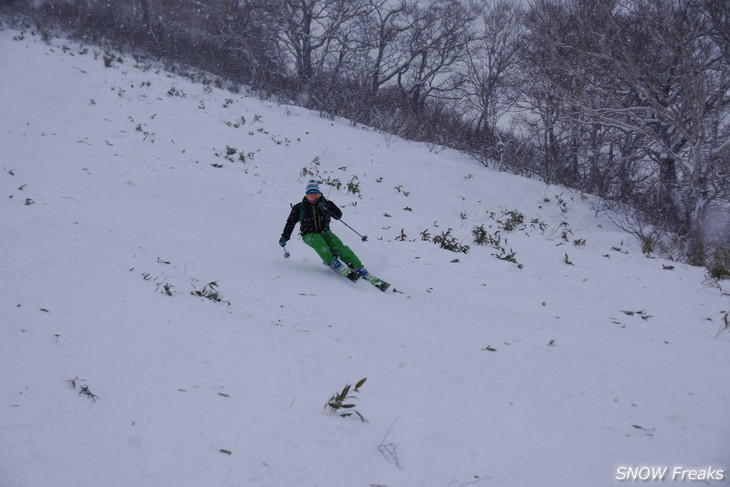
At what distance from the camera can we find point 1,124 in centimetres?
815

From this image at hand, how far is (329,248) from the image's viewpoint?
5.91 meters

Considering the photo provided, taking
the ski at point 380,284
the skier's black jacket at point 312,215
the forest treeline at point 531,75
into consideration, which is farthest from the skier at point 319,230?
the forest treeline at point 531,75

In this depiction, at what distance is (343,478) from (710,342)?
4574 millimetres

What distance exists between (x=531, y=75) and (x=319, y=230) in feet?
39.0

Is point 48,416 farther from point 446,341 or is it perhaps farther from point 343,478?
point 446,341

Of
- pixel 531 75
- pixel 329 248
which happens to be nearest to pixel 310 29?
pixel 531 75

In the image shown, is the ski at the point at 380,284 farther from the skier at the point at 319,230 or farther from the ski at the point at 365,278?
the skier at the point at 319,230

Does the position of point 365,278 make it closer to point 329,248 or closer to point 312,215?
point 329,248

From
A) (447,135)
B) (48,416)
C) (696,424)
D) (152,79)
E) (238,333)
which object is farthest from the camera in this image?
(447,135)

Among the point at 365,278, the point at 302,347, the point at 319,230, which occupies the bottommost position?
the point at 302,347

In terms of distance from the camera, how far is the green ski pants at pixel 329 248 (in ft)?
19.0

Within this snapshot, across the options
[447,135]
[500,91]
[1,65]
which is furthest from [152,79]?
[500,91]

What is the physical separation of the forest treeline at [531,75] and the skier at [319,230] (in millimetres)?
6003

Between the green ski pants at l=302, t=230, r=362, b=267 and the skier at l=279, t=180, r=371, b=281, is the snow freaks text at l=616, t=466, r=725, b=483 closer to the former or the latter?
the skier at l=279, t=180, r=371, b=281
